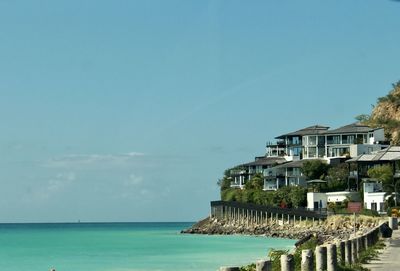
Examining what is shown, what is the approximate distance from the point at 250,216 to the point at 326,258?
84017mm

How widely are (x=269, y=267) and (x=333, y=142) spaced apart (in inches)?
3940

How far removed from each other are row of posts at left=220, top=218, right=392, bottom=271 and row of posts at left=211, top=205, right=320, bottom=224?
2537 inches

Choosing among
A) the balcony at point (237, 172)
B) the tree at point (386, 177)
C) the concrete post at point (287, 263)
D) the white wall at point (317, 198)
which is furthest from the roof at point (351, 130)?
the concrete post at point (287, 263)

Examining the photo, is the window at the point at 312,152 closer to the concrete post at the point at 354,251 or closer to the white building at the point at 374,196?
the white building at the point at 374,196

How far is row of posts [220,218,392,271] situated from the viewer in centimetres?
1761

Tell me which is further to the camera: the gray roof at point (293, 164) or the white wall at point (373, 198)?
the gray roof at point (293, 164)

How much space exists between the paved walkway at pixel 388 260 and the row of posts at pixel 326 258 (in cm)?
65

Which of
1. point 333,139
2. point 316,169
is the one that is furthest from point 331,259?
point 333,139

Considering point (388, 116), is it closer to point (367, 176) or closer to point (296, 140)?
point (296, 140)

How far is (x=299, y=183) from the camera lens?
11025cm

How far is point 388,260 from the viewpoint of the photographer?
2798 centimetres

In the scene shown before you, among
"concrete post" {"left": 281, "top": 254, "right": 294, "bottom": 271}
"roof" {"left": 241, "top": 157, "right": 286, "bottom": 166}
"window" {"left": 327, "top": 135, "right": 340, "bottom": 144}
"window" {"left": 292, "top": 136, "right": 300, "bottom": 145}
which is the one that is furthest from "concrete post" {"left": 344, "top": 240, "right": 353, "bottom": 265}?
"window" {"left": 292, "top": 136, "right": 300, "bottom": 145}

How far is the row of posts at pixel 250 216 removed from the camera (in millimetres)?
97206

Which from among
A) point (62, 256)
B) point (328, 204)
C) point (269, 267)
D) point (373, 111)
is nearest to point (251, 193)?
point (328, 204)
